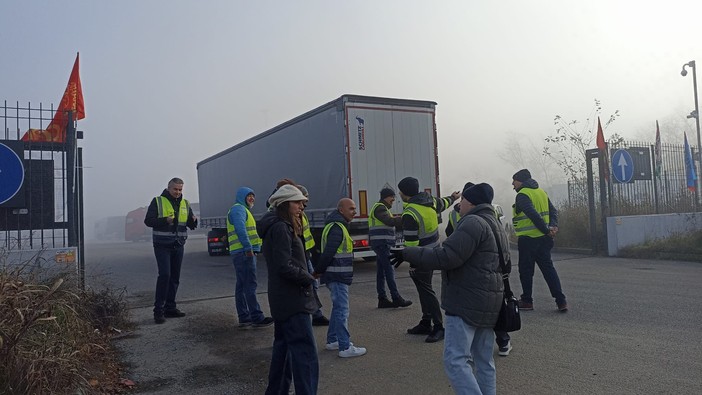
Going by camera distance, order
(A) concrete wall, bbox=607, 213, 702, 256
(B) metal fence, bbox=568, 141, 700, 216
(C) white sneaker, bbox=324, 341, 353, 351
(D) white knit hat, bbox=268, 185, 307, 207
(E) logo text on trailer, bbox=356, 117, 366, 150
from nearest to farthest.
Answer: (D) white knit hat, bbox=268, 185, 307, 207
(C) white sneaker, bbox=324, 341, 353, 351
(E) logo text on trailer, bbox=356, 117, 366, 150
(A) concrete wall, bbox=607, 213, 702, 256
(B) metal fence, bbox=568, 141, 700, 216

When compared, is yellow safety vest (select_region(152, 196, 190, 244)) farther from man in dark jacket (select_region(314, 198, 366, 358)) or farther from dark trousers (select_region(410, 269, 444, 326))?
dark trousers (select_region(410, 269, 444, 326))

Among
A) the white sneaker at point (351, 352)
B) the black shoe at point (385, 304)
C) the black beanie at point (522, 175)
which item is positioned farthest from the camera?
the black shoe at point (385, 304)

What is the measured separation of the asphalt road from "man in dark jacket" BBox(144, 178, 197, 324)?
31cm

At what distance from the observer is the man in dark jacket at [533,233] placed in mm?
7164

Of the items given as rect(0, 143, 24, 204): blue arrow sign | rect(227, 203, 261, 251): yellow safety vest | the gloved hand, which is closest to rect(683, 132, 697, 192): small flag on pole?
rect(227, 203, 261, 251): yellow safety vest

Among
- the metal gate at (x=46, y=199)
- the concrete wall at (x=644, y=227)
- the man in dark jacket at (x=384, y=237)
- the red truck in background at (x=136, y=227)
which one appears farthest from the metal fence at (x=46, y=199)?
the red truck in background at (x=136, y=227)

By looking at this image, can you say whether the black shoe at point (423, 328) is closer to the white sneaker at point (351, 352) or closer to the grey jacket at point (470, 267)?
the white sneaker at point (351, 352)

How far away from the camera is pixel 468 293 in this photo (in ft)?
11.8

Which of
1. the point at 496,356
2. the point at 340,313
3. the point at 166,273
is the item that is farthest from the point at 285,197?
the point at 166,273

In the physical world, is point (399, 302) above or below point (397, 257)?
below

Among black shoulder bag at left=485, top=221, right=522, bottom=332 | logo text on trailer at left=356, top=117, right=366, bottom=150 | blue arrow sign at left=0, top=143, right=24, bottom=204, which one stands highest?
logo text on trailer at left=356, top=117, right=366, bottom=150

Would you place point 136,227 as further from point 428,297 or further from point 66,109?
point 428,297

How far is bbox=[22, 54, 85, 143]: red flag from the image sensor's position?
8.27 m

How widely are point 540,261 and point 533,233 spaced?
38 cm
